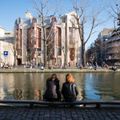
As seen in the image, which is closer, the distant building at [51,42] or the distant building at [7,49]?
the distant building at [7,49]

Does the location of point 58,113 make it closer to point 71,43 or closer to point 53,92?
point 53,92

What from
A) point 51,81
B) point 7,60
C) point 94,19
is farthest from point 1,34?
point 51,81

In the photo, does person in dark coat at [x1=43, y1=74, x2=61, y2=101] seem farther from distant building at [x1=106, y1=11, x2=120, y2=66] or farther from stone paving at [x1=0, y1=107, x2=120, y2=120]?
distant building at [x1=106, y1=11, x2=120, y2=66]

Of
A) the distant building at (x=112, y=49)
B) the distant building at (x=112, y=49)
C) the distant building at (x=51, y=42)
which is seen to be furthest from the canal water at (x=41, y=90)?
the distant building at (x=112, y=49)

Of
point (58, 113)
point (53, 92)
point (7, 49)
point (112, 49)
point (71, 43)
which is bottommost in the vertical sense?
point (58, 113)

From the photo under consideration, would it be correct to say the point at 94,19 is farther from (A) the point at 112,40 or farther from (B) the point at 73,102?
(A) the point at 112,40

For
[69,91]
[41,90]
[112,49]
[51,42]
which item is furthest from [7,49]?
[69,91]

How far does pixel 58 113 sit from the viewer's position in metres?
12.9

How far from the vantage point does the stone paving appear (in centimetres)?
1212

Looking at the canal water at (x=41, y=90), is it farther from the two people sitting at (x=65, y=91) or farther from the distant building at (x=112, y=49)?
the distant building at (x=112, y=49)

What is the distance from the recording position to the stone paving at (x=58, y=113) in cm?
1212

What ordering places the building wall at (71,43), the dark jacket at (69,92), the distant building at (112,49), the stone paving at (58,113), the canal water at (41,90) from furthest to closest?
the distant building at (112,49) → the building wall at (71,43) → the canal water at (41,90) → the dark jacket at (69,92) → the stone paving at (58,113)

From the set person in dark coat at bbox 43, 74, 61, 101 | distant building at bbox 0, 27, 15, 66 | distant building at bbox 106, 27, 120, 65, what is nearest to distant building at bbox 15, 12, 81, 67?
distant building at bbox 0, 27, 15, 66

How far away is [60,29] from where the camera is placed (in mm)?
111250
